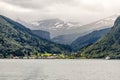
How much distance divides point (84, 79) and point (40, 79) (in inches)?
791

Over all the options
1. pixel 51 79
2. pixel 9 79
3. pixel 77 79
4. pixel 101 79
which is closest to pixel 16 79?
pixel 9 79

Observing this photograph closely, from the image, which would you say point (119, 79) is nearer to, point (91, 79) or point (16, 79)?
point (91, 79)

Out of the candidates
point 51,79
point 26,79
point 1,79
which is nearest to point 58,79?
point 51,79

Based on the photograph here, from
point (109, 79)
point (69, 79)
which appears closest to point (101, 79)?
point (109, 79)

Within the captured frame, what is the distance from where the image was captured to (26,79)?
16212cm

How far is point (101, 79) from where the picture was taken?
164625 mm

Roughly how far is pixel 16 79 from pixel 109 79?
41980 millimetres

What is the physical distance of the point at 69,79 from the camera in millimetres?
164000

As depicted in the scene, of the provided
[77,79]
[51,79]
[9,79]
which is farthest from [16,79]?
[77,79]

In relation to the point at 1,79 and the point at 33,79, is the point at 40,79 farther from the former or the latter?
the point at 1,79

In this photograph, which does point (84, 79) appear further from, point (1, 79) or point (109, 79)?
point (1, 79)

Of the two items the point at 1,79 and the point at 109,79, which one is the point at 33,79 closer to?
the point at 1,79

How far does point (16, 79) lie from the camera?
161750 millimetres

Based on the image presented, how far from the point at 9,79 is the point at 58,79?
2178 cm
